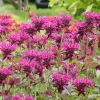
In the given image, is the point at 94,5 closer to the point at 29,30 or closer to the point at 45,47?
the point at 45,47

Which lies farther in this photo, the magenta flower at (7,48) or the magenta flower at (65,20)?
the magenta flower at (65,20)

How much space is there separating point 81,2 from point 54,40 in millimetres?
3635

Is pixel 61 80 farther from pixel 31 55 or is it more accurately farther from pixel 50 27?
pixel 50 27

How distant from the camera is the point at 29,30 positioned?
2396 millimetres

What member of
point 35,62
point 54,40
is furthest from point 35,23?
point 35,62

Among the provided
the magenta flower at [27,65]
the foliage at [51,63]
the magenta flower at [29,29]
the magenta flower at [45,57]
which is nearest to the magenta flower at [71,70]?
the foliage at [51,63]

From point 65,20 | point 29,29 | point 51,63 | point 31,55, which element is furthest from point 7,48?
point 65,20

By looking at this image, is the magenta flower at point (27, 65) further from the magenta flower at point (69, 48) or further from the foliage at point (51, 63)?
the magenta flower at point (69, 48)

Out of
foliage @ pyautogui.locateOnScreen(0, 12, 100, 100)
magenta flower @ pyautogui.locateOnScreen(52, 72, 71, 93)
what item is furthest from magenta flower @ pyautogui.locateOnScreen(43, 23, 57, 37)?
magenta flower @ pyautogui.locateOnScreen(52, 72, 71, 93)

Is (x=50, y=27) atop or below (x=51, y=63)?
atop

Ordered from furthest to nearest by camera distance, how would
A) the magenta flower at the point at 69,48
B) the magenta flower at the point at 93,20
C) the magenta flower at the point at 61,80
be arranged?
the magenta flower at the point at 93,20 → the magenta flower at the point at 69,48 → the magenta flower at the point at 61,80

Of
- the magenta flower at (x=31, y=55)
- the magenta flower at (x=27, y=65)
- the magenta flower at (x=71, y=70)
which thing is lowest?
the magenta flower at (x=71, y=70)

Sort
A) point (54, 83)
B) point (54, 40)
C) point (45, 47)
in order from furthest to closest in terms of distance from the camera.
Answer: point (45, 47)
point (54, 40)
point (54, 83)

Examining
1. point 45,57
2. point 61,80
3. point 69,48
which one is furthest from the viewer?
point 69,48
